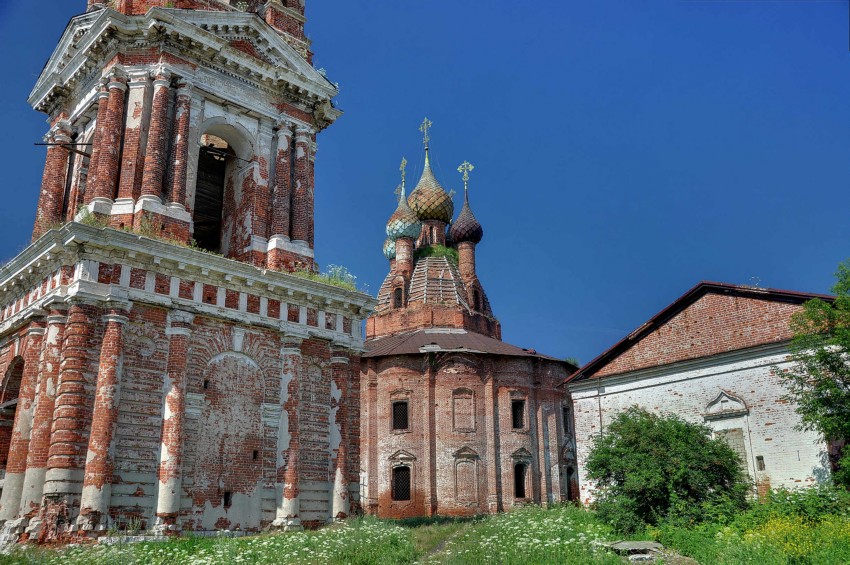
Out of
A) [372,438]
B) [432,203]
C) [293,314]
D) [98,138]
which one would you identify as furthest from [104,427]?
[432,203]

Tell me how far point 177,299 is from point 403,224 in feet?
92.1

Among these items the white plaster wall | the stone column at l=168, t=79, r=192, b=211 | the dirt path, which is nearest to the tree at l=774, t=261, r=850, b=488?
the white plaster wall

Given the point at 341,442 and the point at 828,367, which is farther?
the point at 341,442

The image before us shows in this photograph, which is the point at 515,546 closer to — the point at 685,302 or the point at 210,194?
the point at 685,302

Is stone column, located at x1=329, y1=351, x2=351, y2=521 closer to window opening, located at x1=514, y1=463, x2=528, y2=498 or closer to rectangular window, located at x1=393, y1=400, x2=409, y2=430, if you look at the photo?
rectangular window, located at x1=393, y1=400, x2=409, y2=430

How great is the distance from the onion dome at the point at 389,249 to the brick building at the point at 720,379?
24.1 m

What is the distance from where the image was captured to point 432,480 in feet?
108

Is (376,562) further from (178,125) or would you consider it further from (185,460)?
(178,125)

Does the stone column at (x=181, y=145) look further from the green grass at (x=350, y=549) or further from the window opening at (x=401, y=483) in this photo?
the window opening at (x=401, y=483)

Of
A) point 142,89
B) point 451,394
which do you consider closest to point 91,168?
point 142,89

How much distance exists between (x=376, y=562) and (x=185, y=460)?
4536mm

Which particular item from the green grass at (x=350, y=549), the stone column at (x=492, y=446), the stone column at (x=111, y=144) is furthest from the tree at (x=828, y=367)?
the stone column at (x=492, y=446)

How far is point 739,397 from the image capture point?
18.8 m

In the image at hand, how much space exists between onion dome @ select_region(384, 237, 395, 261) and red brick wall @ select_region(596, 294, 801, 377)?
24783 millimetres
